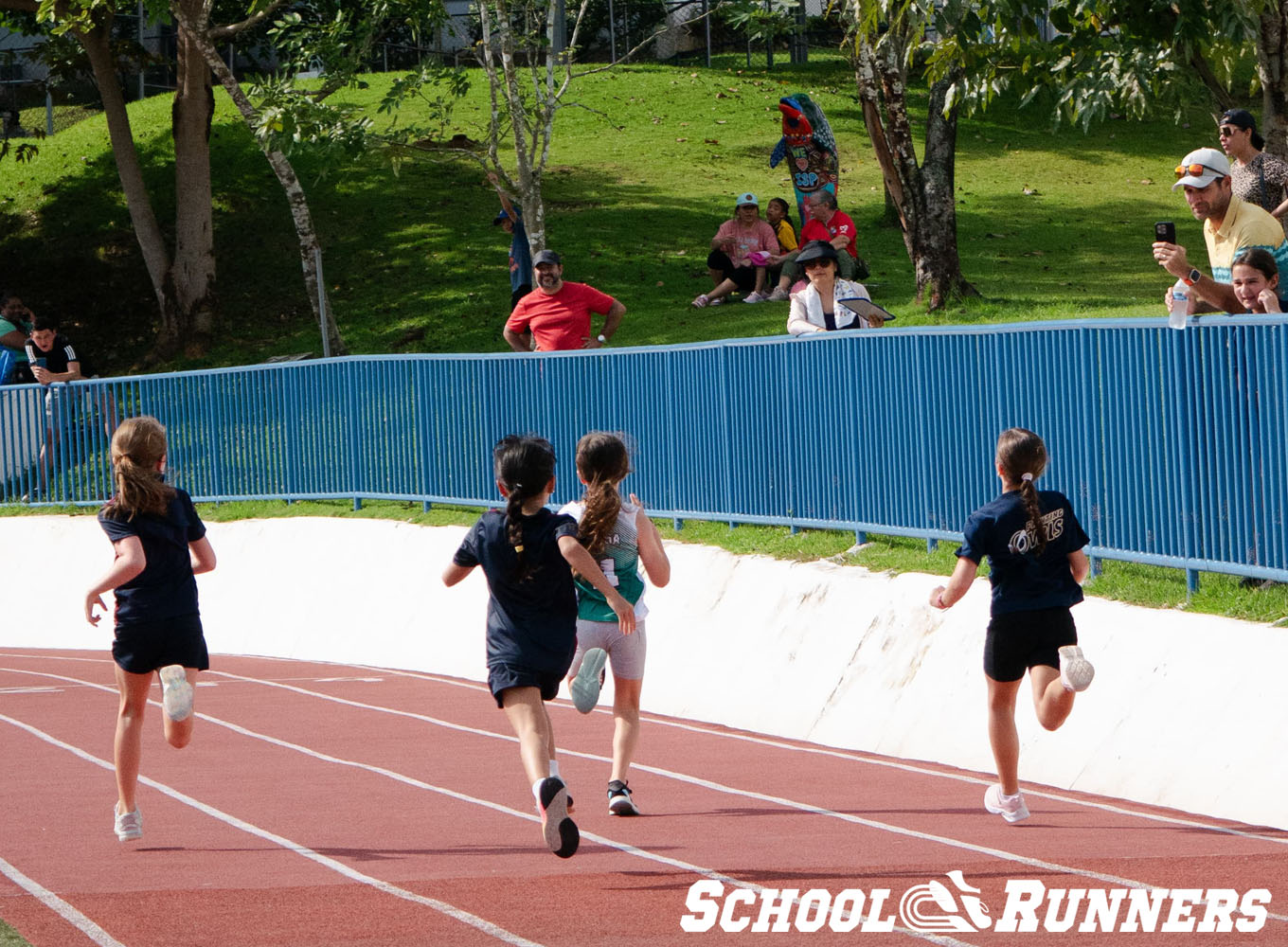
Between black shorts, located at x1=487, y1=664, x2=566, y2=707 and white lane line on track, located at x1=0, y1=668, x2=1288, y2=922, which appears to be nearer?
white lane line on track, located at x1=0, y1=668, x2=1288, y2=922

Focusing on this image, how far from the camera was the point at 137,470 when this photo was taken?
7.94 meters

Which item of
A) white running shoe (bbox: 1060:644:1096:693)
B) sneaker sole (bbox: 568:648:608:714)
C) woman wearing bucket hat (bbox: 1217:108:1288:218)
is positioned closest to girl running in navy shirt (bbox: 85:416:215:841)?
sneaker sole (bbox: 568:648:608:714)

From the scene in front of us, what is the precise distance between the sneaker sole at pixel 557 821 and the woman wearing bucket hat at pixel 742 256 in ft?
55.6

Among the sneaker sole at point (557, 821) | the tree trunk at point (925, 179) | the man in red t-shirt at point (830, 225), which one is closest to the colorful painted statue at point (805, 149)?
the man in red t-shirt at point (830, 225)

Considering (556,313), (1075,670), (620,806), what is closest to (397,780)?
(620,806)

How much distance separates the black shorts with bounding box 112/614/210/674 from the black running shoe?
196 centimetres

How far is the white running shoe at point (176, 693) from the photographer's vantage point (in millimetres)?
7902

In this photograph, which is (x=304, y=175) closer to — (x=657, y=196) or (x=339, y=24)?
(x=657, y=196)

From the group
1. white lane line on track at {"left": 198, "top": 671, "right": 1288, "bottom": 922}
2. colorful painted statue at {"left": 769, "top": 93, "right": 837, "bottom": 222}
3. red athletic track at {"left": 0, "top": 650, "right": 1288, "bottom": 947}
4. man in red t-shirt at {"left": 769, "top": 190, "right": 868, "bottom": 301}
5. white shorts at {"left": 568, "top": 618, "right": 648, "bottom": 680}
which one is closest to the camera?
red athletic track at {"left": 0, "top": 650, "right": 1288, "bottom": 947}

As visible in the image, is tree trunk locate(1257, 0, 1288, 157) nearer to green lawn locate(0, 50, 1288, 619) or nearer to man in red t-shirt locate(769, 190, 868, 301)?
green lawn locate(0, 50, 1288, 619)

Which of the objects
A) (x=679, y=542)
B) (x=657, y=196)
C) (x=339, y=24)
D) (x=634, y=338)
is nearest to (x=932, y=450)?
(x=679, y=542)

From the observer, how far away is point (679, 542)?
45.6 ft

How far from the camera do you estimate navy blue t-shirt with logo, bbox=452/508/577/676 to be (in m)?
7.20

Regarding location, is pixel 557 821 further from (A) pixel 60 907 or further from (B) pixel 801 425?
(B) pixel 801 425
